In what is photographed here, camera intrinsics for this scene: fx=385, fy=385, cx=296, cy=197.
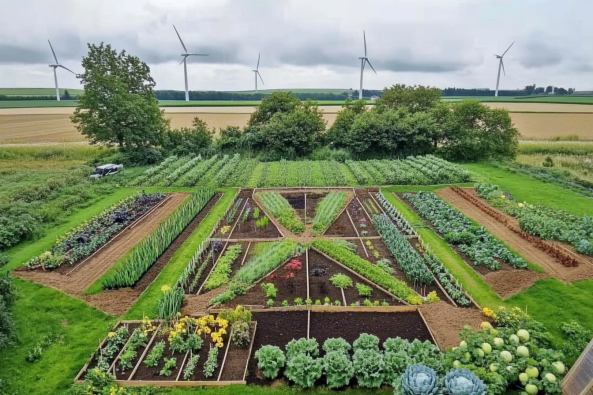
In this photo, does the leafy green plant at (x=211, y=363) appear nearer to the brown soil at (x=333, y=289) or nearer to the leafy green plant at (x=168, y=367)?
the leafy green plant at (x=168, y=367)

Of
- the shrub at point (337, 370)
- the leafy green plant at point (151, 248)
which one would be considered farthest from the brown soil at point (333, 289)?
the leafy green plant at point (151, 248)

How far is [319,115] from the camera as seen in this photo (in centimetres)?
3406

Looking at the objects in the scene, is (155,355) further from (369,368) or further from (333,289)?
(333,289)

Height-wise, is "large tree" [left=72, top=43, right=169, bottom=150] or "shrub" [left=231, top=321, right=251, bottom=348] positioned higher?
"large tree" [left=72, top=43, right=169, bottom=150]

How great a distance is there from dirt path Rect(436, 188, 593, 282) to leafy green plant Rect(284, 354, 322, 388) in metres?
8.60

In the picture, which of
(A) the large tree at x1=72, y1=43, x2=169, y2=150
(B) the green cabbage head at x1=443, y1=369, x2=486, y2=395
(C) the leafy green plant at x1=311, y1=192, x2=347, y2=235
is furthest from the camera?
(A) the large tree at x1=72, y1=43, x2=169, y2=150

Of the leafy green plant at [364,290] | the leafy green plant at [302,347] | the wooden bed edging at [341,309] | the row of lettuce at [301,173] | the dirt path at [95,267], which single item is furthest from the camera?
the row of lettuce at [301,173]

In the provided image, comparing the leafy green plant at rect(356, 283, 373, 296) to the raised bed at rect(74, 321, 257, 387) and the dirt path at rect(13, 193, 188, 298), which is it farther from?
the dirt path at rect(13, 193, 188, 298)

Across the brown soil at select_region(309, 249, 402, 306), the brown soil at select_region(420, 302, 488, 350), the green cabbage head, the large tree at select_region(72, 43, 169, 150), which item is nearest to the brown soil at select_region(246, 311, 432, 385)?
the brown soil at select_region(420, 302, 488, 350)

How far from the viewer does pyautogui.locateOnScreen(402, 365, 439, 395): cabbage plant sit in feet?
19.6

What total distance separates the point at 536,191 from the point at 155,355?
20.4 meters

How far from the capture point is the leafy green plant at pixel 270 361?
775cm

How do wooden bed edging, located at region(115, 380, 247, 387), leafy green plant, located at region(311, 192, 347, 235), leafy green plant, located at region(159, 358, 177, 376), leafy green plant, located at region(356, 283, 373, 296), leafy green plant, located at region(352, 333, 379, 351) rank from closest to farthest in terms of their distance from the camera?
wooden bed edging, located at region(115, 380, 247, 387) → leafy green plant, located at region(159, 358, 177, 376) → leafy green plant, located at region(352, 333, 379, 351) → leafy green plant, located at region(356, 283, 373, 296) → leafy green plant, located at region(311, 192, 347, 235)

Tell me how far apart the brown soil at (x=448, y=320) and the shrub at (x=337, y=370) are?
2469mm
